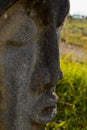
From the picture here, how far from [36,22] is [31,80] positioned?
274 millimetres

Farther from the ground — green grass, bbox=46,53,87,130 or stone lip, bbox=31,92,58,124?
stone lip, bbox=31,92,58,124

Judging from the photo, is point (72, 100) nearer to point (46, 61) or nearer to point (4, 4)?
point (46, 61)

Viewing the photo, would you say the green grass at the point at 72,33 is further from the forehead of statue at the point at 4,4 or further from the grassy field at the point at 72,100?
the forehead of statue at the point at 4,4

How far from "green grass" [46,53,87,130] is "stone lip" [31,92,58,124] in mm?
2404

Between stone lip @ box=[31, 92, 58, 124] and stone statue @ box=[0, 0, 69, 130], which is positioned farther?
stone lip @ box=[31, 92, 58, 124]

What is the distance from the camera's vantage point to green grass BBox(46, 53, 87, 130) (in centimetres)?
545

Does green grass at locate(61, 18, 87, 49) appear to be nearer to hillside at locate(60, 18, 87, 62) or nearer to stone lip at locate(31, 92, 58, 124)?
hillside at locate(60, 18, 87, 62)

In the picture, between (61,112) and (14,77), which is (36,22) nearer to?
(14,77)

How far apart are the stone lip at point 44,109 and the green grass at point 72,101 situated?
2.40 meters

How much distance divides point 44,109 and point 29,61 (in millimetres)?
277

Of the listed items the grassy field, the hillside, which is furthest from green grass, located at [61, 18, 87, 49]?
the grassy field

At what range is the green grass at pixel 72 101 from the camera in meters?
5.45

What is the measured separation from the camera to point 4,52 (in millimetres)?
2607

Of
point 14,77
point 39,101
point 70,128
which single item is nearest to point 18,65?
point 14,77
